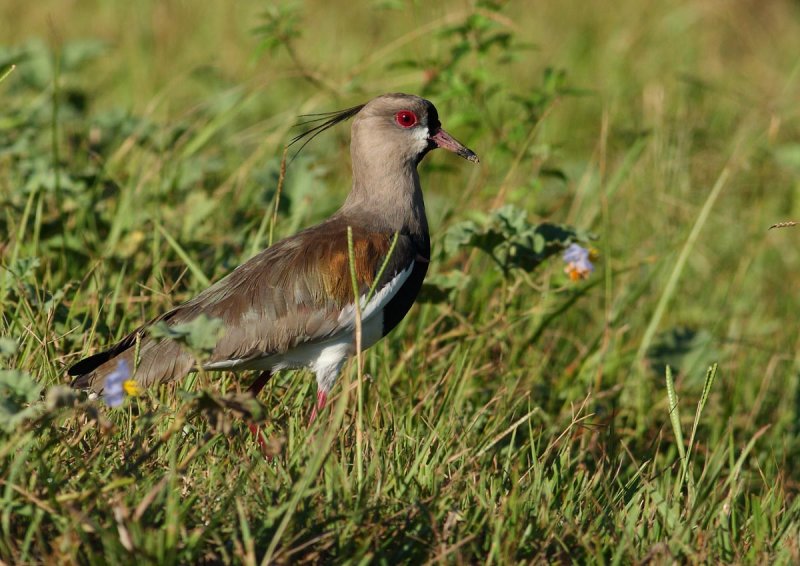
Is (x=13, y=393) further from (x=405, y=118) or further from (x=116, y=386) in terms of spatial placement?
(x=405, y=118)

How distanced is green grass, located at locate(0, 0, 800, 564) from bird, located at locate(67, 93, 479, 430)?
13 centimetres

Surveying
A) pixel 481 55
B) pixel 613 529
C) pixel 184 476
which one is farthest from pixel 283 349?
pixel 481 55

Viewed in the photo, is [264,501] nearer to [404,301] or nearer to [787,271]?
[404,301]

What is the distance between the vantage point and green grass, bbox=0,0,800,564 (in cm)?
300

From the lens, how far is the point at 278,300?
13.3 feet

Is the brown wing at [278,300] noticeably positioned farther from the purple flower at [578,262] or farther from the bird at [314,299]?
the purple flower at [578,262]

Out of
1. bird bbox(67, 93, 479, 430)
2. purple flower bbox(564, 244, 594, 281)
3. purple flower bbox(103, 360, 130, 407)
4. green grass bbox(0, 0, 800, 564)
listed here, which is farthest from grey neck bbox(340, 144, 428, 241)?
purple flower bbox(103, 360, 130, 407)

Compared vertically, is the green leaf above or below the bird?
above

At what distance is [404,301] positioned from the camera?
420cm

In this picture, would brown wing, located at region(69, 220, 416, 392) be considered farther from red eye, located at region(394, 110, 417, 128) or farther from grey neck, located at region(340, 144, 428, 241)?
red eye, located at region(394, 110, 417, 128)

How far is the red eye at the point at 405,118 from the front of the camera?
448 centimetres

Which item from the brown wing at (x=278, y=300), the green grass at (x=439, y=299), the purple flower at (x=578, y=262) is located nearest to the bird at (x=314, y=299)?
the brown wing at (x=278, y=300)

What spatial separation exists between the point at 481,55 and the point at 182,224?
64.7 inches

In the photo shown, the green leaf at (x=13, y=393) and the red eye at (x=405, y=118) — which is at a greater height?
the red eye at (x=405, y=118)
